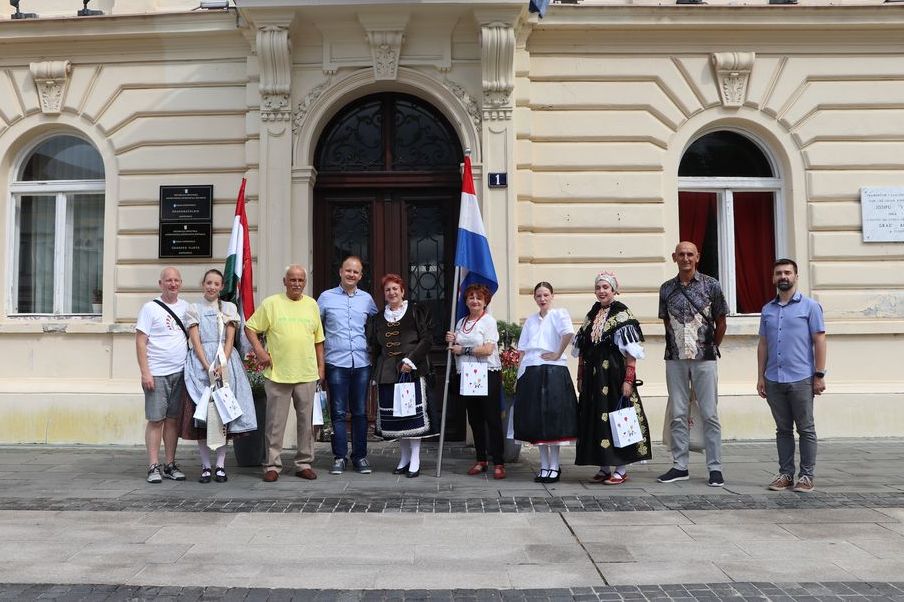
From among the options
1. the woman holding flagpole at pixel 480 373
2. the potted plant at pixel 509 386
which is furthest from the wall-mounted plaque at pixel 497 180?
the woman holding flagpole at pixel 480 373

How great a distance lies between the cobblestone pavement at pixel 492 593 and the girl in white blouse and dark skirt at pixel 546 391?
9.11 ft

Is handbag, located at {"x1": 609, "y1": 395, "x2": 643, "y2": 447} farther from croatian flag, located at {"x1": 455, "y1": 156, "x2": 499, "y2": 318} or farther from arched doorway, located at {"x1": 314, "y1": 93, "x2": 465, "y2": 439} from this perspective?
arched doorway, located at {"x1": 314, "y1": 93, "x2": 465, "y2": 439}

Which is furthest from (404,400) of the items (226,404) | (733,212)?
(733,212)

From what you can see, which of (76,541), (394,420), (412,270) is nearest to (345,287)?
(394,420)

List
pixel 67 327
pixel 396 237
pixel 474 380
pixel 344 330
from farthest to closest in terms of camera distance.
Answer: pixel 396 237
pixel 67 327
pixel 344 330
pixel 474 380

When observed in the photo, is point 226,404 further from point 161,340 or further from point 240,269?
point 240,269

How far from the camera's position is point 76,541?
16.4ft

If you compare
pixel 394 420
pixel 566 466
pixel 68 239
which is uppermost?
pixel 68 239

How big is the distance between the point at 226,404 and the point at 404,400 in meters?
1.56

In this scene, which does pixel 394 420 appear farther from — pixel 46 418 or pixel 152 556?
pixel 46 418

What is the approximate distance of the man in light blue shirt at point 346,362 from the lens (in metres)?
7.28

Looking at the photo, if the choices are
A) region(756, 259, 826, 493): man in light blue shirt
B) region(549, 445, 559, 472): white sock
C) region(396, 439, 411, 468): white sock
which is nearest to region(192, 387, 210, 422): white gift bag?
region(396, 439, 411, 468): white sock

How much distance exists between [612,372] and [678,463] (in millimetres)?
1006

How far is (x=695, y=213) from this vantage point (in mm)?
9945
